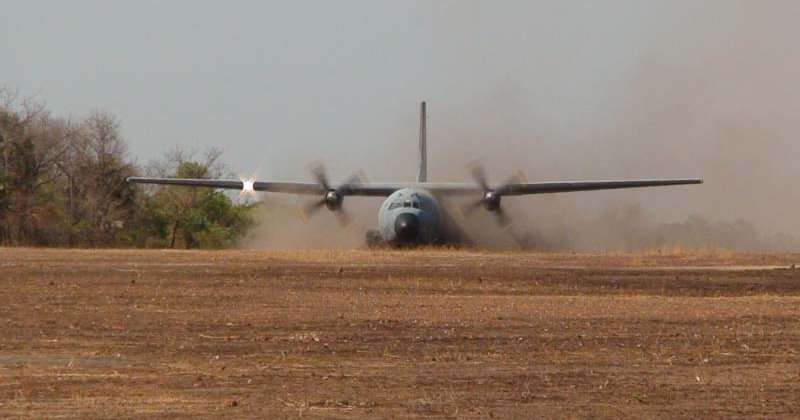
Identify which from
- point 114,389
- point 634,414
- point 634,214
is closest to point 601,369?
point 634,414

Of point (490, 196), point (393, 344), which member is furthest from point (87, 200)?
point (393, 344)

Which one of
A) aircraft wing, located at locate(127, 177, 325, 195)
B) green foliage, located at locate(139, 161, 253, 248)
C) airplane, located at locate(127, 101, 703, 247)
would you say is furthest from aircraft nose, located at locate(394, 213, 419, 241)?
green foliage, located at locate(139, 161, 253, 248)

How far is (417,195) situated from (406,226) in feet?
7.65

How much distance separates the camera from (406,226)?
52406 millimetres

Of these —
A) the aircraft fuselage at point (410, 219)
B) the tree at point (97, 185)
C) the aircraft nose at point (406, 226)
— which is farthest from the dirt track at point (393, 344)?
the tree at point (97, 185)

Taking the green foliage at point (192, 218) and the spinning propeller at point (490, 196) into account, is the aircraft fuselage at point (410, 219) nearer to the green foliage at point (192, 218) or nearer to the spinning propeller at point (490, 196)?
the spinning propeller at point (490, 196)

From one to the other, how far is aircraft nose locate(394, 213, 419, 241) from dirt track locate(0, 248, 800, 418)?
53.1 feet

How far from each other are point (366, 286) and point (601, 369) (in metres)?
15.1

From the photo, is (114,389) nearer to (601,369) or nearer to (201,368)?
(201,368)

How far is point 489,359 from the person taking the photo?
58.9 feet

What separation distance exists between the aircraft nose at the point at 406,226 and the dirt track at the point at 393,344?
16198 mm

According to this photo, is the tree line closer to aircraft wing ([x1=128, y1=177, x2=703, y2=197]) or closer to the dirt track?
aircraft wing ([x1=128, y1=177, x2=703, y2=197])

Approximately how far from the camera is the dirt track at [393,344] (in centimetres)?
A: 1424

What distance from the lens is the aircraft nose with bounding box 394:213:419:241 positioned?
→ 52500 mm
